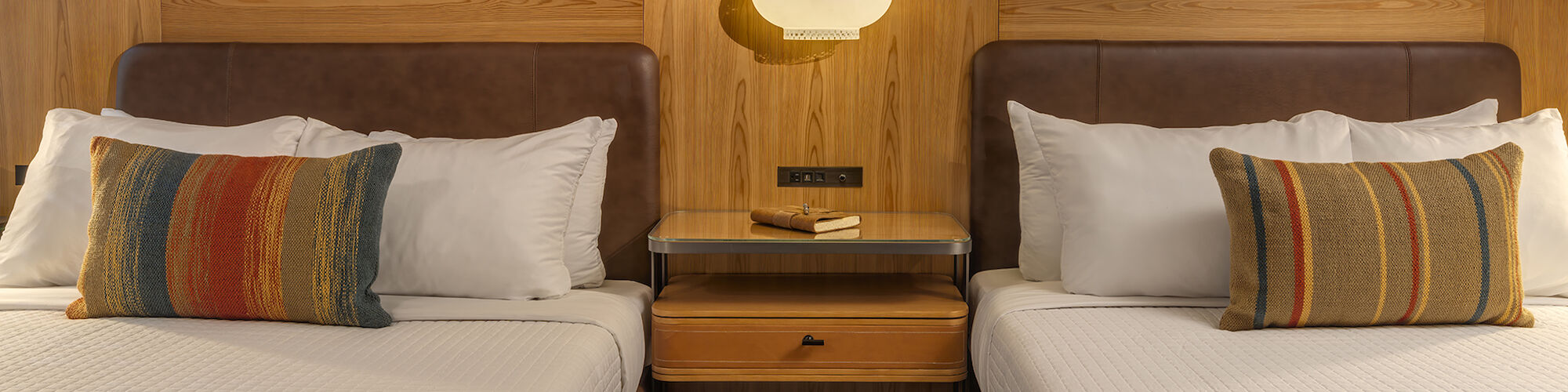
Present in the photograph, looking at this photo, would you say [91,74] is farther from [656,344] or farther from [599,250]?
[656,344]

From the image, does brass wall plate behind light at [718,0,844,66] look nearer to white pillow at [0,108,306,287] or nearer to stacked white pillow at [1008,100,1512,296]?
stacked white pillow at [1008,100,1512,296]

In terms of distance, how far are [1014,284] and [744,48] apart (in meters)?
0.82

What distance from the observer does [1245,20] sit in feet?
6.54

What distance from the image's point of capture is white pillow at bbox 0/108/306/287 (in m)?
1.57

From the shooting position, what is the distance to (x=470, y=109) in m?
1.95

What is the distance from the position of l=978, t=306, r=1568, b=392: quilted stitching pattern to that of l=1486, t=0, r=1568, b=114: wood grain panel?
2.71 ft

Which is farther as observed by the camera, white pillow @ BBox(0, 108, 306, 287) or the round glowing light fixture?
the round glowing light fixture

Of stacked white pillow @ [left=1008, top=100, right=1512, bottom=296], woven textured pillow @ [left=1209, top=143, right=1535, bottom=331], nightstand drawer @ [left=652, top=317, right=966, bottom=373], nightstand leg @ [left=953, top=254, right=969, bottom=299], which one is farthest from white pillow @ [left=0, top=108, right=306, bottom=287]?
woven textured pillow @ [left=1209, top=143, right=1535, bottom=331]

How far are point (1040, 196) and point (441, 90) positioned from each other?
1.32m

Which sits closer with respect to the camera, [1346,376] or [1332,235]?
[1346,376]

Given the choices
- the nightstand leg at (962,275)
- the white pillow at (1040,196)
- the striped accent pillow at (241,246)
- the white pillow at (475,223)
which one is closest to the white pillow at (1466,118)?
the white pillow at (1040,196)

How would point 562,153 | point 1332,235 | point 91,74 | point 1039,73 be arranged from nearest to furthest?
point 1332,235 → point 562,153 → point 1039,73 → point 91,74

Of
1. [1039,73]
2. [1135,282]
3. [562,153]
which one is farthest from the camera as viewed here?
[1039,73]

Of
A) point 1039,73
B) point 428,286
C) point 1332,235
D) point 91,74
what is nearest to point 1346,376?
point 1332,235
